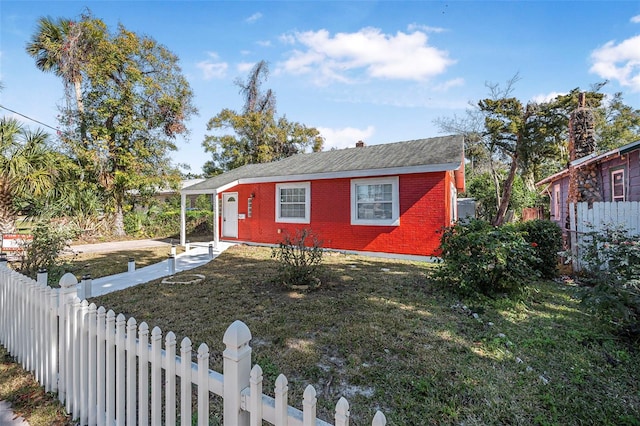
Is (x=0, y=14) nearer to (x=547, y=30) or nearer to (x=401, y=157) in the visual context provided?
(x=401, y=157)

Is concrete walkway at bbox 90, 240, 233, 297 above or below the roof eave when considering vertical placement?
below

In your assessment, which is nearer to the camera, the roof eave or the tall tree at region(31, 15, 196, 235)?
the roof eave

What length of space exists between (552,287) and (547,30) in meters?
9.39

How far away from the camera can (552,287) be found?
21.6 ft

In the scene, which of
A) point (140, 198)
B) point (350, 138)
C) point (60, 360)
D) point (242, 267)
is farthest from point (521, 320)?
point (350, 138)

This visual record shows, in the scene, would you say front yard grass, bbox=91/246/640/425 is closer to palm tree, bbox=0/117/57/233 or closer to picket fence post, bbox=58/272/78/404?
picket fence post, bbox=58/272/78/404

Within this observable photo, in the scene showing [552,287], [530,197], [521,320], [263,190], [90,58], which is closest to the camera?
[521,320]

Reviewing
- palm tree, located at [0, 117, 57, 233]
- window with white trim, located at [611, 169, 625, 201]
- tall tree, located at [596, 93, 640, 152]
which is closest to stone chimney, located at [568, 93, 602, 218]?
window with white trim, located at [611, 169, 625, 201]

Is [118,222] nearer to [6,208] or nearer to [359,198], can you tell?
[6,208]

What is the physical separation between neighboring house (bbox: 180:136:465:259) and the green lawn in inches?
153

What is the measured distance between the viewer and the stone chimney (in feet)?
31.5

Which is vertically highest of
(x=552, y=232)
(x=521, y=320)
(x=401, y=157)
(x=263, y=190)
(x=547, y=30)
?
(x=547, y=30)

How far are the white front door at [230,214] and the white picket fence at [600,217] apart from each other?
1285cm

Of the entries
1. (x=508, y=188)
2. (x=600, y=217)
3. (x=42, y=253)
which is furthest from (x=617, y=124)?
(x=42, y=253)
